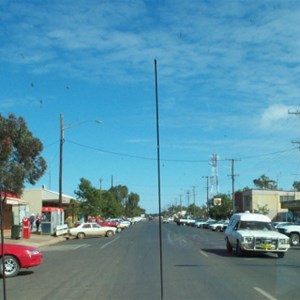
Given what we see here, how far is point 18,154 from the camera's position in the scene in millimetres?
35750

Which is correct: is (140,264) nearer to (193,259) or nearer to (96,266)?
(96,266)

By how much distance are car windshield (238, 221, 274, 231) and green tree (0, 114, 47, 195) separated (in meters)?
15.4

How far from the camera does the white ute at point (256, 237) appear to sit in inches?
847

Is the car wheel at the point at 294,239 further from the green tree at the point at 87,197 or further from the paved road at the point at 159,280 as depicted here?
the green tree at the point at 87,197

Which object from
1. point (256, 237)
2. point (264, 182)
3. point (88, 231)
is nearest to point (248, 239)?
point (256, 237)

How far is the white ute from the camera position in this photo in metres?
21.5

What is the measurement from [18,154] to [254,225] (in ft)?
59.4

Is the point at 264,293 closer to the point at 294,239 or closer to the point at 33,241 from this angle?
the point at 294,239

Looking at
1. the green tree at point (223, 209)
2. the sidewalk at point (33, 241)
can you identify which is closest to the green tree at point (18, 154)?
the sidewalk at point (33, 241)

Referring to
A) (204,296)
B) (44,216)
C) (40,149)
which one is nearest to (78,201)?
(44,216)

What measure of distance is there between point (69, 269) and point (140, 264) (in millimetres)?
2498

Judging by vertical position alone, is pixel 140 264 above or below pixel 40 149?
below

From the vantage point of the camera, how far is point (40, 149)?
37.1 m

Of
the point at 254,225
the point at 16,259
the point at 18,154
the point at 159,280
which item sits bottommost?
the point at 159,280
